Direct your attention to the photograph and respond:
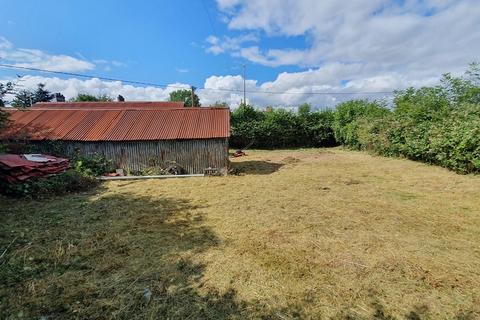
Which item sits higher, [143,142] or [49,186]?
[143,142]

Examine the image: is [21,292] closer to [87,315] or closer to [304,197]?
[87,315]

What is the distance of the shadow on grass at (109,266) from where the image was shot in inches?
132

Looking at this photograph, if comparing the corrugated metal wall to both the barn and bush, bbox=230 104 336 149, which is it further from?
bush, bbox=230 104 336 149

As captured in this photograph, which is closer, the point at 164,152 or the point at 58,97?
the point at 164,152

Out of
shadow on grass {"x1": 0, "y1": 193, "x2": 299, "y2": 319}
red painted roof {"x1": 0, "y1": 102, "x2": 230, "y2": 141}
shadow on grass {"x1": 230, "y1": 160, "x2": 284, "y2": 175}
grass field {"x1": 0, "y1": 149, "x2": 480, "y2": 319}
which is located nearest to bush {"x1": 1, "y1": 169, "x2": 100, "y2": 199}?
grass field {"x1": 0, "y1": 149, "x2": 480, "y2": 319}

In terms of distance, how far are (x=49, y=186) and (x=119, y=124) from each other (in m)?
4.73

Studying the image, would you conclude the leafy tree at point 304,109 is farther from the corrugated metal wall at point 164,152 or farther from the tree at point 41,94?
the tree at point 41,94

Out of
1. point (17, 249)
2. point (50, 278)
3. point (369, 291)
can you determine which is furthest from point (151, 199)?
point (369, 291)

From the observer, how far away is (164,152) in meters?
11.6

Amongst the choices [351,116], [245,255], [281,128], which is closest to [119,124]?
[245,255]

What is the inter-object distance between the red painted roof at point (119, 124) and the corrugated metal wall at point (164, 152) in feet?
0.78

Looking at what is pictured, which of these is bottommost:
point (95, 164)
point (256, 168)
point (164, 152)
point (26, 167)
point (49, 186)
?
point (256, 168)

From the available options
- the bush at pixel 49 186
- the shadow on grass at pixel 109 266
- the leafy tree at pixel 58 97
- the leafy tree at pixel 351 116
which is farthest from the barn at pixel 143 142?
the leafy tree at pixel 58 97

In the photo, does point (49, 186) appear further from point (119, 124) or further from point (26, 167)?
point (119, 124)
